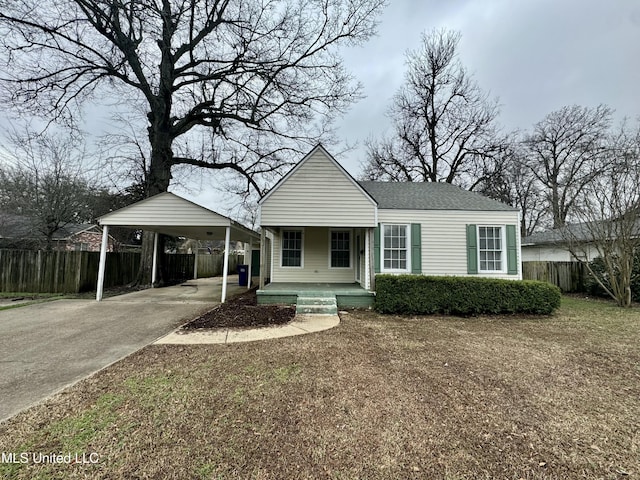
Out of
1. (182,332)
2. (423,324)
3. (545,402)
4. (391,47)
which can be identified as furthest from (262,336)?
(391,47)

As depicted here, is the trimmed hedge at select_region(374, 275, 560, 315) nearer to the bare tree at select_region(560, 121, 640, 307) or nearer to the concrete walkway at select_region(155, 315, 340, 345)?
the concrete walkway at select_region(155, 315, 340, 345)

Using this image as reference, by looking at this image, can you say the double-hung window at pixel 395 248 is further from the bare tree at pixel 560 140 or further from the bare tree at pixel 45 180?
the bare tree at pixel 560 140

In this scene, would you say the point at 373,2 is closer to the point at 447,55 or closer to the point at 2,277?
the point at 447,55

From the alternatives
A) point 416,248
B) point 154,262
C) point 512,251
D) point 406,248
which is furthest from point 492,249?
point 154,262

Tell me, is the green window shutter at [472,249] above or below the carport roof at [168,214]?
below

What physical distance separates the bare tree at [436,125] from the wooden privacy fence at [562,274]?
10.8 meters

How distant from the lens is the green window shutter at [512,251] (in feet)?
32.9

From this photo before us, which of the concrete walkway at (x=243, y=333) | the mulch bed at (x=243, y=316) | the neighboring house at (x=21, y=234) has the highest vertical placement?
the neighboring house at (x=21, y=234)

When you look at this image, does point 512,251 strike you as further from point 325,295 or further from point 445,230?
point 325,295

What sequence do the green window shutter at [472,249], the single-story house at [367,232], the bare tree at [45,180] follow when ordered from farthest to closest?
the bare tree at [45,180]
the green window shutter at [472,249]
the single-story house at [367,232]

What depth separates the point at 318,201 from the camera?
9109mm

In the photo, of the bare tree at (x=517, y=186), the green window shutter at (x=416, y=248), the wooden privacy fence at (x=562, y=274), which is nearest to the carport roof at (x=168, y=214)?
the green window shutter at (x=416, y=248)

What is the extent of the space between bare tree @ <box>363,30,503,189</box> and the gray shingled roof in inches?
478

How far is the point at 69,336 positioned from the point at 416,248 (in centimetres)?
945
